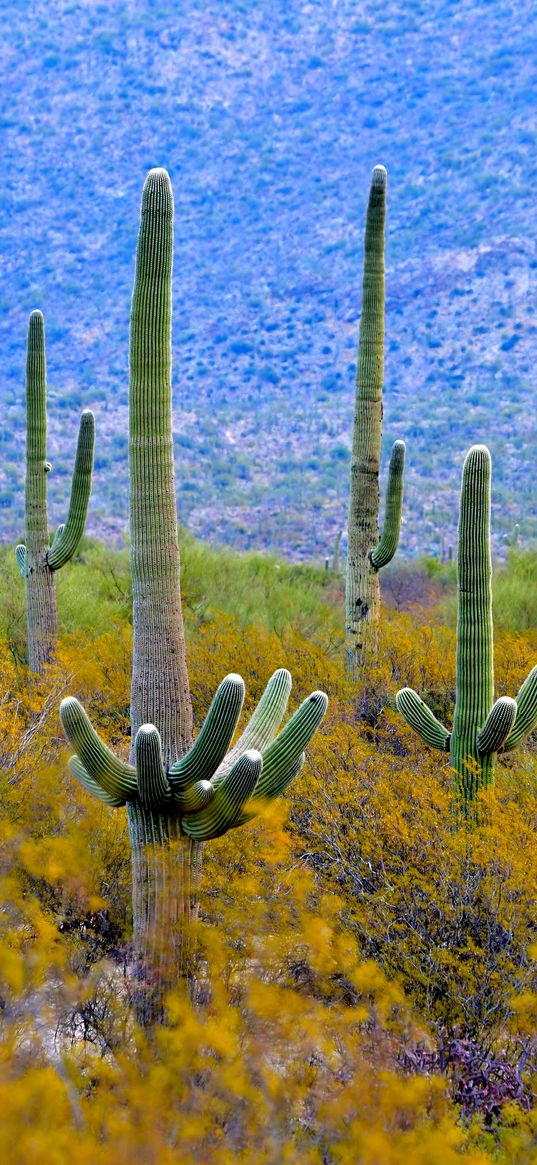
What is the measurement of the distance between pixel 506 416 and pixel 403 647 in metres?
30.3

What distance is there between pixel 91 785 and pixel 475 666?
2.49m

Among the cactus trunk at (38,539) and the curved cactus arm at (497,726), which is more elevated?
the cactus trunk at (38,539)

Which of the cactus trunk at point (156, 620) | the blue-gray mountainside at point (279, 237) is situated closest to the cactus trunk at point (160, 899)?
the cactus trunk at point (156, 620)

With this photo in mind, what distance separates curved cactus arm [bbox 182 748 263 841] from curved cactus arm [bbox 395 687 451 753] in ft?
6.57

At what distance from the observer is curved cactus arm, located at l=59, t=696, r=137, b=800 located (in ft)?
17.6

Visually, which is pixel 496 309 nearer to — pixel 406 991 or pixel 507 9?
pixel 507 9

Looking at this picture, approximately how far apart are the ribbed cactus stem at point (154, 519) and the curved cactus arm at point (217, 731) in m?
0.23

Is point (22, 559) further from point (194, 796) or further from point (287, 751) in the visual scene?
point (194, 796)

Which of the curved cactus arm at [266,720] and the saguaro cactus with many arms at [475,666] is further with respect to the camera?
the saguaro cactus with many arms at [475,666]

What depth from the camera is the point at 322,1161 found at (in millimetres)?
4016

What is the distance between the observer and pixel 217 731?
5355mm

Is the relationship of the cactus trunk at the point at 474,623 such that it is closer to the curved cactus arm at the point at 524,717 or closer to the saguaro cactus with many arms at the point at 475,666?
the saguaro cactus with many arms at the point at 475,666

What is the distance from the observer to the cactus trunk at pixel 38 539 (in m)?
10.6

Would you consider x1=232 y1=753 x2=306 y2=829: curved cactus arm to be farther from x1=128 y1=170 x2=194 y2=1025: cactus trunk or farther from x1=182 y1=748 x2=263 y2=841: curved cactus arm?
x1=128 y1=170 x2=194 y2=1025: cactus trunk
